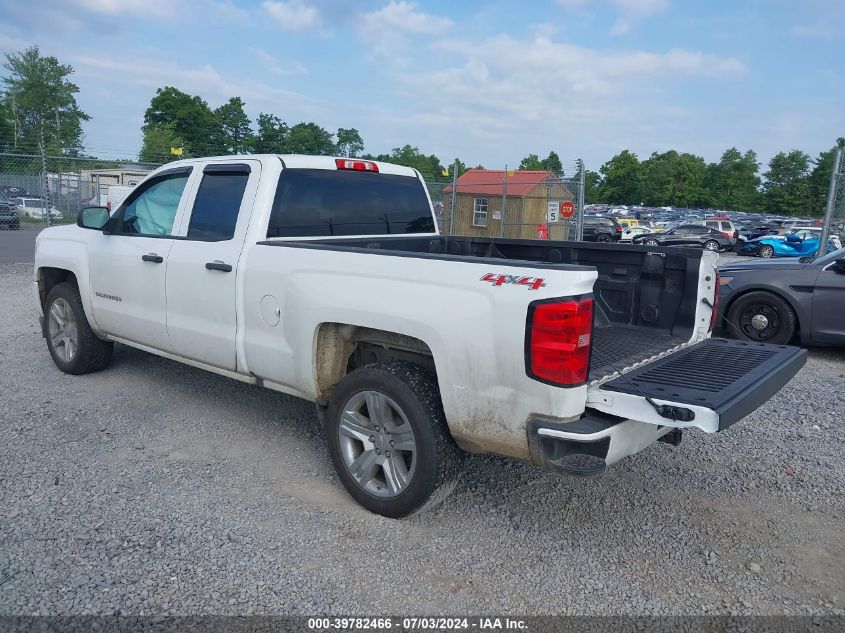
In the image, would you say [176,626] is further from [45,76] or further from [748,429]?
[45,76]

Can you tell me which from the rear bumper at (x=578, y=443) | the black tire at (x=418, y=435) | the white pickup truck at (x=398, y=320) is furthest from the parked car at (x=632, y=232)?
the rear bumper at (x=578, y=443)

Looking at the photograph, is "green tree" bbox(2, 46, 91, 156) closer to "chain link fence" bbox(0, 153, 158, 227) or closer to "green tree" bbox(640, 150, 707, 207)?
"chain link fence" bbox(0, 153, 158, 227)

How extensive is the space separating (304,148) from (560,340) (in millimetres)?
64076

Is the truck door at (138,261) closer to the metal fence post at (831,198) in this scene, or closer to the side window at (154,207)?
the side window at (154,207)

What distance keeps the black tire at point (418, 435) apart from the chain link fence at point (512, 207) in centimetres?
1334

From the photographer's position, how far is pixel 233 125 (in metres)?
72.4

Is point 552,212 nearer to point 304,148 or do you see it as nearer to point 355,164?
point 355,164

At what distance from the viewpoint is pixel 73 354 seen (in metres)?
5.88

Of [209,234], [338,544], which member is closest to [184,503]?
[338,544]

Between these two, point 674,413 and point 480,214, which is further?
point 480,214

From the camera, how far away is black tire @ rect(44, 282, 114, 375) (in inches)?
225

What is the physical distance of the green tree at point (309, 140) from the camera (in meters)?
65.0

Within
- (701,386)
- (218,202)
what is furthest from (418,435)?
(218,202)

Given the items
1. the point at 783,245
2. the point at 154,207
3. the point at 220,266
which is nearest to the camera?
the point at 220,266
